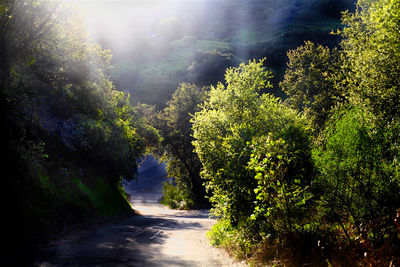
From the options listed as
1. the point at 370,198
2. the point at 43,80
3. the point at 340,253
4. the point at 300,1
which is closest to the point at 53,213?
the point at 43,80

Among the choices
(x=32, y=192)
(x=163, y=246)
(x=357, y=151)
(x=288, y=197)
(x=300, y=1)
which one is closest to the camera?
(x=288, y=197)

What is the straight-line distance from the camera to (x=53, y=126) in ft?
44.5

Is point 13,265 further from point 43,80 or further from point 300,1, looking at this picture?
point 300,1

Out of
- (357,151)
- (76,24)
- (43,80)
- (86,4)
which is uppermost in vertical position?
(86,4)

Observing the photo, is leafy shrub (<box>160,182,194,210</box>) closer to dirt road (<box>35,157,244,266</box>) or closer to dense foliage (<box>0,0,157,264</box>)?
dense foliage (<box>0,0,157,264</box>)

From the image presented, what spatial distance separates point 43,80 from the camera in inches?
541

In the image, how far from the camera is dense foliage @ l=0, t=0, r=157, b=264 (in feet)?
30.5

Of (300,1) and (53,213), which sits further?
(300,1)

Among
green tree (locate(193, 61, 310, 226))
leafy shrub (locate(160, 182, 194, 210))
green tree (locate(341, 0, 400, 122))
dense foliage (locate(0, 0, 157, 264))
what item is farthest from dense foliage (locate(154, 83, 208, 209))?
green tree (locate(341, 0, 400, 122))

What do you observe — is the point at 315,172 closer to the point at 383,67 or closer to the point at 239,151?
the point at 239,151

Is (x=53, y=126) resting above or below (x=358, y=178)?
above

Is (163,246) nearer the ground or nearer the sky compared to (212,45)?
nearer the ground

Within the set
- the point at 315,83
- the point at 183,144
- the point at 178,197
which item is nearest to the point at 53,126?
the point at 315,83

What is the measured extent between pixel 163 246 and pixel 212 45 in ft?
393
